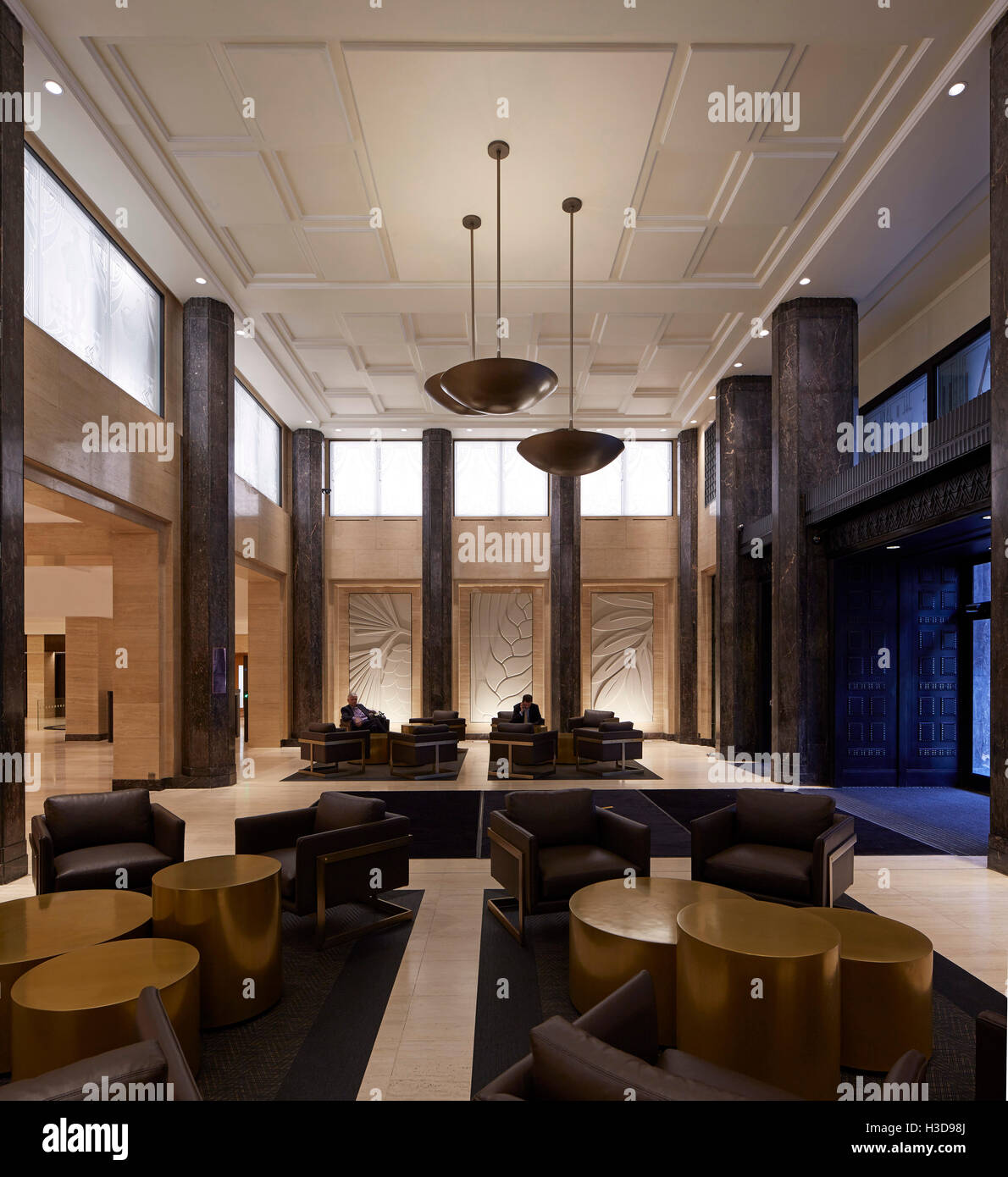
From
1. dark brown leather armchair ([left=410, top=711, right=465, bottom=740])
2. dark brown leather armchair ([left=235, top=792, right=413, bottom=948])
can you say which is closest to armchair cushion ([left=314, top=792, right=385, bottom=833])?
dark brown leather armchair ([left=235, top=792, right=413, bottom=948])

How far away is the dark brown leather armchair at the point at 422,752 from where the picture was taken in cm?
1052

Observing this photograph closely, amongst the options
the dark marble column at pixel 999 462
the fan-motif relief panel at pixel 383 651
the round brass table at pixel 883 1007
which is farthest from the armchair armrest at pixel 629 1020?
the fan-motif relief panel at pixel 383 651

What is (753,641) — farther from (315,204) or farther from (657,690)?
(315,204)

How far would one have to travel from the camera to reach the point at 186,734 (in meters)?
9.43

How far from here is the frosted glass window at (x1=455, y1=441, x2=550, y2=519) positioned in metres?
15.6

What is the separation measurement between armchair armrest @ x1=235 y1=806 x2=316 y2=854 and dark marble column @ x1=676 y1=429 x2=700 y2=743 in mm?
10994

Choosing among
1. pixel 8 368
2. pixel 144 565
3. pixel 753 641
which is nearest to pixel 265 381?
pixel 144 565

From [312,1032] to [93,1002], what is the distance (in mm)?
1013

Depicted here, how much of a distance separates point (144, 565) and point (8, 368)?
4.13 m

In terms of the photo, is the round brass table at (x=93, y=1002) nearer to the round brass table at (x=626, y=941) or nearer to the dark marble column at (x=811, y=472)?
the round brass table at (x=626, y=941)

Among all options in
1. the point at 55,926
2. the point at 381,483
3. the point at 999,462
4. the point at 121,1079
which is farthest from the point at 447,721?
the point at 121,1079

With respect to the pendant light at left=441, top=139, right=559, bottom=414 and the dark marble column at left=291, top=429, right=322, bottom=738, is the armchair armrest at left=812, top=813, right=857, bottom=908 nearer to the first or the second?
the pendant light at left=441, top=139, right=559, bottom=414

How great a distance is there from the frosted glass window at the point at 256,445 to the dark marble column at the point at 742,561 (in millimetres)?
8388

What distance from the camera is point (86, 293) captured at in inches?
302
